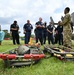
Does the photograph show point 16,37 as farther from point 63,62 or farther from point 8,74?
point 8,74

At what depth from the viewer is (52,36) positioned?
75.6ft

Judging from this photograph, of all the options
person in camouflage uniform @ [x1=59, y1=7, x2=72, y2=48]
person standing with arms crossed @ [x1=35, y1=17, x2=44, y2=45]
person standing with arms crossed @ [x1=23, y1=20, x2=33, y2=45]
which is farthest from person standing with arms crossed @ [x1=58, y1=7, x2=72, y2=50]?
person standing with arms crossed @ [x1=23, y1=20, x2=33, y2=45]

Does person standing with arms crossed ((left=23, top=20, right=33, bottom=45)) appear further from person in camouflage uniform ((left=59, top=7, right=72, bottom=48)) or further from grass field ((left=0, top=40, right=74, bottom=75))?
grass field ((left=0, top=40, right=74, bottom=75))

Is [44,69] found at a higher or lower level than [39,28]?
lower

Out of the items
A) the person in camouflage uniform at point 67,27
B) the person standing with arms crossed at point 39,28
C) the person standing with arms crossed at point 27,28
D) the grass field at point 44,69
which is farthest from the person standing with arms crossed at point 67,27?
the person standing with arms crossed at point 27,28

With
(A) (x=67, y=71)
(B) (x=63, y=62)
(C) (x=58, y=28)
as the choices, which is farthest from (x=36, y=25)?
(A) (x=67, y=71)

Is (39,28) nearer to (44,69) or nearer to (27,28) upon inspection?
(27,28)

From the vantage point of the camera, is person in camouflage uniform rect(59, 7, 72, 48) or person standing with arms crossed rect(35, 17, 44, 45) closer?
person in camouflage uniform rect(59, 7, 72, 48)

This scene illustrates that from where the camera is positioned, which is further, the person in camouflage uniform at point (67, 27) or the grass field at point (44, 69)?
the person in camouflage uniform at point (67, 27)

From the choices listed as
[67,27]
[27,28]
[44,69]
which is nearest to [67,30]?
[67,27]

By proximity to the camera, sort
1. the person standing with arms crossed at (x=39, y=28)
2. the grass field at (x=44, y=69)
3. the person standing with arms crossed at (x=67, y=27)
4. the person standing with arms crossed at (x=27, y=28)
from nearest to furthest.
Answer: the grass field at (x=44, y=69) < the person standing with arms crossed at (x=67, y=27) < the person standing with arms crossed at (x=39, y=28) < the person standing with arms crossed at (x=27, y=28)

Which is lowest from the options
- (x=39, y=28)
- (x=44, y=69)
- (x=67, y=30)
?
(x=44, y=69)

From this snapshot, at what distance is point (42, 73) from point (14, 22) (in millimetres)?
15195

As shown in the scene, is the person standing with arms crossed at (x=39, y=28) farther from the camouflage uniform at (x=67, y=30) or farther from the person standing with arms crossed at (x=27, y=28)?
the camouflage uniform at (x=67, y=30)
